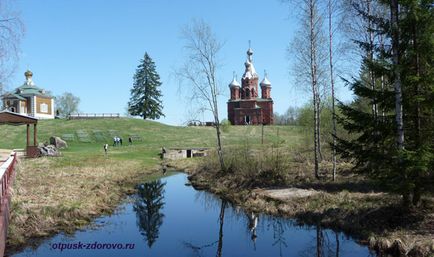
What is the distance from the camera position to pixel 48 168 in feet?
79.3

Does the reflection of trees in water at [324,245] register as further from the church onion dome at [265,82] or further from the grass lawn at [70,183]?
the church onion dome at [265,82]

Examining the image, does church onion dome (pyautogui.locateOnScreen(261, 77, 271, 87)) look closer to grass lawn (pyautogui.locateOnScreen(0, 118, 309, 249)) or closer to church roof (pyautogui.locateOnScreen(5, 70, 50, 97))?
grass lawn (pyautogui.locateOnScreen(0, 118, 309, 249))

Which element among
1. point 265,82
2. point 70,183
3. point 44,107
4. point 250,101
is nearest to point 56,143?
point 70,183

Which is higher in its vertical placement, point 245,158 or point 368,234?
point 245,158

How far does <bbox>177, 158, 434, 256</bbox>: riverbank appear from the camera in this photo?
31.4 feet

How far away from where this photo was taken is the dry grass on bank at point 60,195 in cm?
1164

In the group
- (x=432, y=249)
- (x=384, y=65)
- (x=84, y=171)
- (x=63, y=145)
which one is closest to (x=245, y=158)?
(x=84, y=171)

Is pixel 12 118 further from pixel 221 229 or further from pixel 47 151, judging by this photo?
pixel 221 229

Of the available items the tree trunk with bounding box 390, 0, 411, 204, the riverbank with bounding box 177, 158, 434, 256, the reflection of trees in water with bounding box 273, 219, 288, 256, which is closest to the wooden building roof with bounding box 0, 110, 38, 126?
the riverbank with bounding box 177, 158, 434, 256

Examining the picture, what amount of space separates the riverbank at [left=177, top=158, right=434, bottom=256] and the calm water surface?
1.45 feet

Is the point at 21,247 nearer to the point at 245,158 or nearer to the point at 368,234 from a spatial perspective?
the point at 368,234

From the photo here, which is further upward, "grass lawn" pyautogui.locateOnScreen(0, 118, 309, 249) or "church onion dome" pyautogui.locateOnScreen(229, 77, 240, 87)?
"church onion dome" pyautogui.locateOnScreen(229, 77, 240, 87)

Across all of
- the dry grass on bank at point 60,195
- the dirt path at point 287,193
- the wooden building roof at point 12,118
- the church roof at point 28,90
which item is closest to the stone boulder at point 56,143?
the wooden building roof at point 12,118

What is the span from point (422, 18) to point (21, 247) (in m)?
11.6
